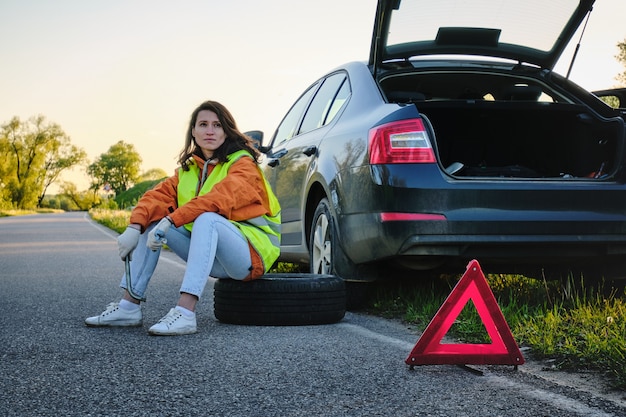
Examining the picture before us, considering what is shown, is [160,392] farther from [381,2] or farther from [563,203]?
[381,2]

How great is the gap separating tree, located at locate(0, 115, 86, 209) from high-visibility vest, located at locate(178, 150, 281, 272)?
8580cm

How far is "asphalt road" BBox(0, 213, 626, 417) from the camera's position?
9.48ft

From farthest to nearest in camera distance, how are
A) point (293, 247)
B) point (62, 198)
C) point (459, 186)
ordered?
point (62, 198), point (293, 247), point (459, 186)

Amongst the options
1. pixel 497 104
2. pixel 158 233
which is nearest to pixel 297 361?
pixel 158 233

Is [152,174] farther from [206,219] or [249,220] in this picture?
[206,219]

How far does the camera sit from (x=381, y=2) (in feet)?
15.8

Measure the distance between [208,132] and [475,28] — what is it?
1843 millimetres

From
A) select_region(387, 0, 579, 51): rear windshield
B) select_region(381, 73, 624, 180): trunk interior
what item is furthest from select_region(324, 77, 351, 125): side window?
select_region(387, 0, 579, 51): rear windshield

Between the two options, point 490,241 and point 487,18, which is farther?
Result: point 487,18

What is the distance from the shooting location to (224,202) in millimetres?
4641

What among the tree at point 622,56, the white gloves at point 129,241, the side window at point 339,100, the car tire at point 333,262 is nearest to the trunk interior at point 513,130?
the side window at point 339,100

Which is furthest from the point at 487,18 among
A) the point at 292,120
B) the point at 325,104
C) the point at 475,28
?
the point at 292,120

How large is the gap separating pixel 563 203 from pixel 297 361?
1.83 metres

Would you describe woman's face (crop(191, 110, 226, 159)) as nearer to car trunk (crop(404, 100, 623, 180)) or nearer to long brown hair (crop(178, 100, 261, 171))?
long brown hair (crop(178, 100, 261, 171))
